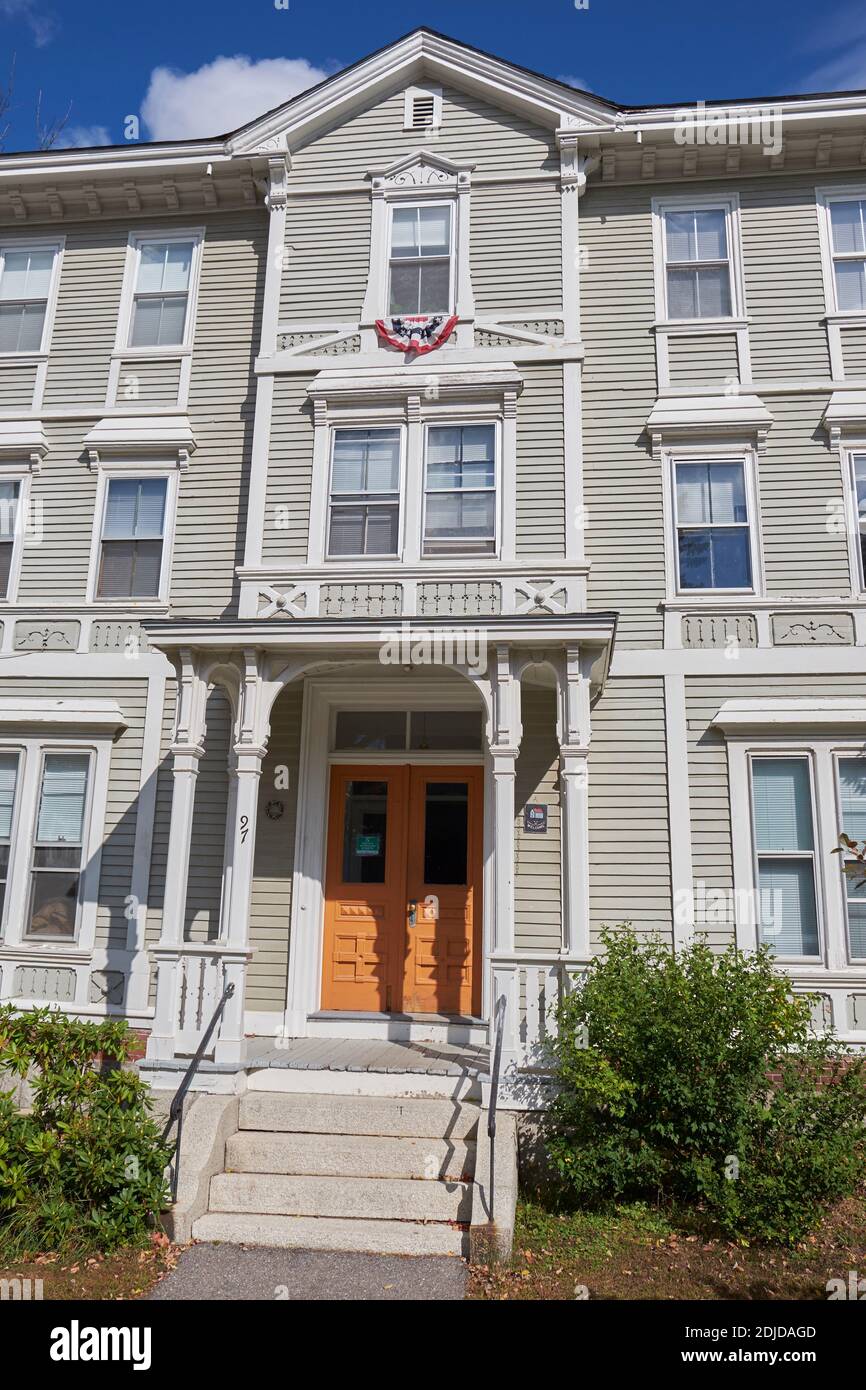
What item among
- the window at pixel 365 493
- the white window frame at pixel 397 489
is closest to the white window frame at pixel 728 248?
the white window frame at pixel 397 489

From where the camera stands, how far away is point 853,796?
32.0ft

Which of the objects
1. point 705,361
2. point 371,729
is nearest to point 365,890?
point 371,729

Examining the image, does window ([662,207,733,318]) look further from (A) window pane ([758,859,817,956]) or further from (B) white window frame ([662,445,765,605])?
(A) window pane ([758,859,817,956])

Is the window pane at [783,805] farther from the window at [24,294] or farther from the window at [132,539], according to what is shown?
the window at [24,294]

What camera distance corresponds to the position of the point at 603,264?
37.8 ft

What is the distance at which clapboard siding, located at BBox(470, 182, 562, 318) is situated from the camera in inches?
435

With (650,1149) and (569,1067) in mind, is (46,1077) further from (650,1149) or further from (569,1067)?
(650,1149)

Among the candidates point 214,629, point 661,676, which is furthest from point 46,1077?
point 661,676

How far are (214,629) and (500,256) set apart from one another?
18.2 ft

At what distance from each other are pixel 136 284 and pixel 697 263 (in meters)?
6.78

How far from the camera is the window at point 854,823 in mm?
9453

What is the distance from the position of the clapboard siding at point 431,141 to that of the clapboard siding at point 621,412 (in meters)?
0.97

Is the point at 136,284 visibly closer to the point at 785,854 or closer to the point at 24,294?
the point at 24,294
